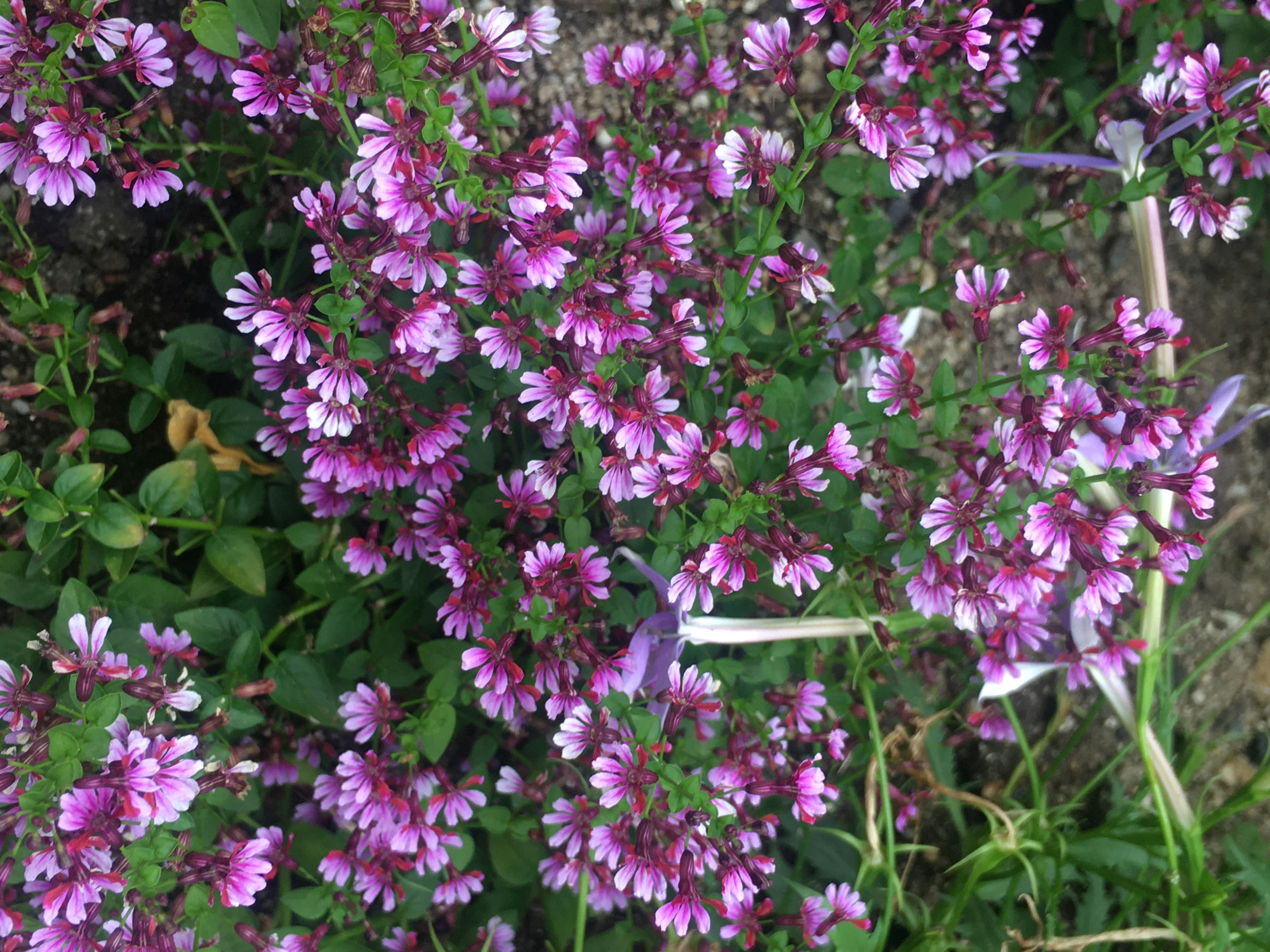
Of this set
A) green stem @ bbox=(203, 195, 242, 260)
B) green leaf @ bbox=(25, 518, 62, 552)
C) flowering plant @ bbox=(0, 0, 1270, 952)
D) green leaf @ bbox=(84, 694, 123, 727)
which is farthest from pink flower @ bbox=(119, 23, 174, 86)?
green leaf @ bbox=(84, 694, 123, 727)

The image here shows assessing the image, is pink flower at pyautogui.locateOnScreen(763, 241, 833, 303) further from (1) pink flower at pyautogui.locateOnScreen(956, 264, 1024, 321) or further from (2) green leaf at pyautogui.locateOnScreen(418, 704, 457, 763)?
(2) green leaf at pyautogui.locateOnScreen(418, 704, 457, 763)

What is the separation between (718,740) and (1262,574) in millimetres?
1791

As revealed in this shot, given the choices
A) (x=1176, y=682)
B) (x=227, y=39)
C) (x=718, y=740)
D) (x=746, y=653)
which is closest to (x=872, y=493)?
(x=746, y=653)

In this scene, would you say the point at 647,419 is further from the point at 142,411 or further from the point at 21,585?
the point at 21,585

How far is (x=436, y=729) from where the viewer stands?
1.51 meters

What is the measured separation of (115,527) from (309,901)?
2.29ft

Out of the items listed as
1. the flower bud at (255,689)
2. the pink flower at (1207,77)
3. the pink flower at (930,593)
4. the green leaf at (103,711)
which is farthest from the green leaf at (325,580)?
the pink flower at (1207,77)

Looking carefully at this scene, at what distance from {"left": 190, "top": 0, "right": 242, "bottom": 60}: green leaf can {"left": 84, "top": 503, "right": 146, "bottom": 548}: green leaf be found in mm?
710

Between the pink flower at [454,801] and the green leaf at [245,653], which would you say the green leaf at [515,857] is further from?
the green leaf at [245,653]

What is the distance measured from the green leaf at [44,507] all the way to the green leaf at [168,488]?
0.13 meters

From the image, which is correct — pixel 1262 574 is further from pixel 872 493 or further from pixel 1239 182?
pixel 872 493

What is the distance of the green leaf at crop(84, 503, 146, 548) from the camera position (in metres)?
1.44

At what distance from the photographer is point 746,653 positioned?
173 cm

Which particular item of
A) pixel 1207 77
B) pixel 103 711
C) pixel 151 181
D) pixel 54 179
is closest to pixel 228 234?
pixel 151 181
